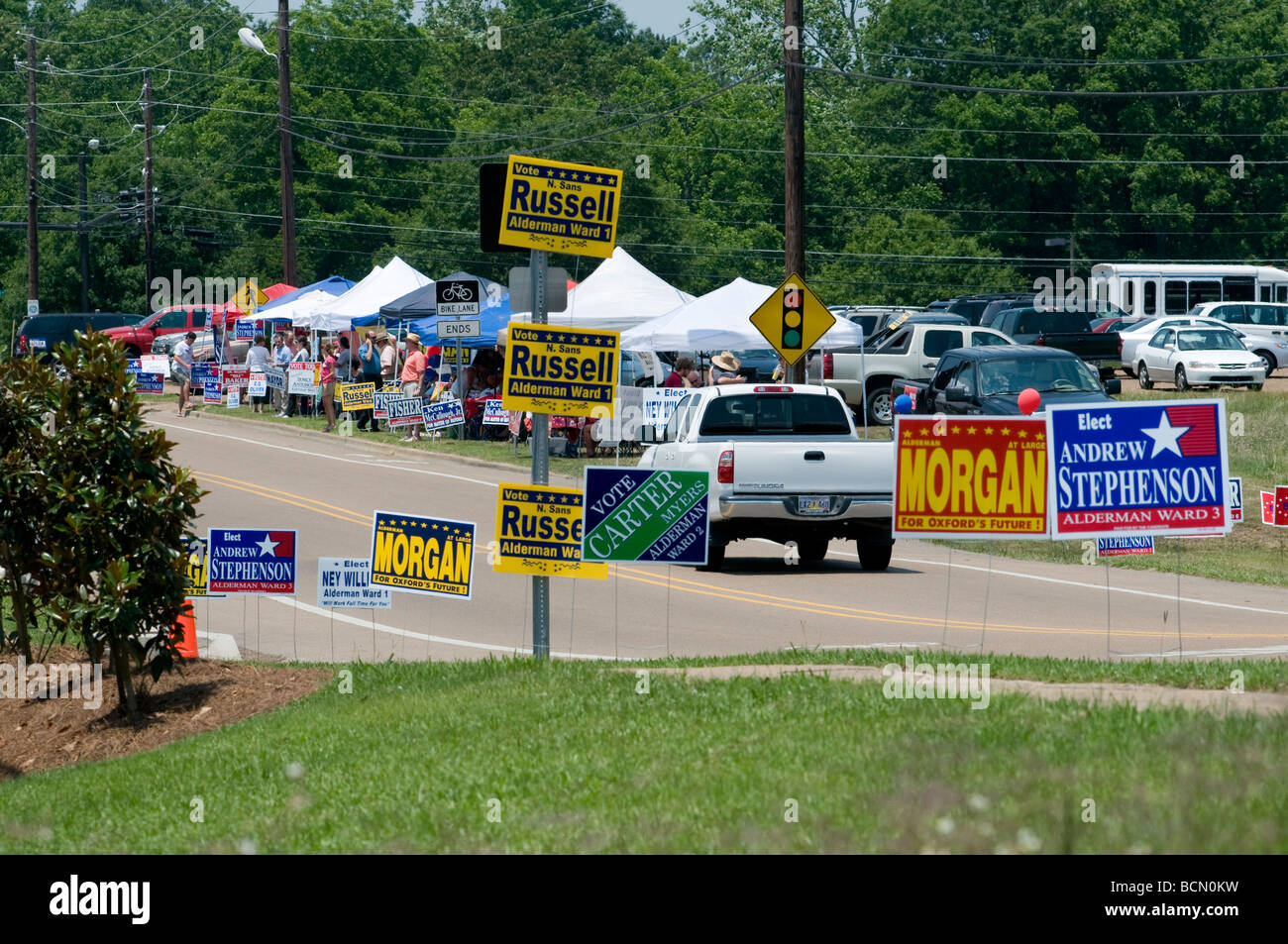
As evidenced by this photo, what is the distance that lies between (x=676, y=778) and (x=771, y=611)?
8.15 m

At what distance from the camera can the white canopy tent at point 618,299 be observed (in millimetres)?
33750

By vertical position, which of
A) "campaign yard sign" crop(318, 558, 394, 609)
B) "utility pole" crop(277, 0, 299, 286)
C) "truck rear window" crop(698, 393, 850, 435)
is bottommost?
"campaign yard sign" crop(318, 558, 394, 609)

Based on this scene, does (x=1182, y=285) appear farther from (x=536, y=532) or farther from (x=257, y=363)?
(x=536, y=532)

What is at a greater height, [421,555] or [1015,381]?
[1015,381]

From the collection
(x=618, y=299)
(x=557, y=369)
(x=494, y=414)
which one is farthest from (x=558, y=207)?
(x=618, y=299)

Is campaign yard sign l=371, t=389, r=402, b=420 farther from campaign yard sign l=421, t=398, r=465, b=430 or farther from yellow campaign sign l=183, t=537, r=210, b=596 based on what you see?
yellow campaign sign l=183, t=537, r=210, b=596

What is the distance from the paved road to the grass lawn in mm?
3347

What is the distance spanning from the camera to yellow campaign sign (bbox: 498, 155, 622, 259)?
1070 cm

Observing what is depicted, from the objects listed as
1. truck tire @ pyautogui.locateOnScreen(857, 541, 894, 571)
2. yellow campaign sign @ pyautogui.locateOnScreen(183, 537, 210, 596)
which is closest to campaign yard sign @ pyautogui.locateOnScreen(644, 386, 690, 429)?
truck tire @ pyautogui.locateOnScreen(857, 541, 894, 571)

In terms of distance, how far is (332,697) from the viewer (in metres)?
11.2

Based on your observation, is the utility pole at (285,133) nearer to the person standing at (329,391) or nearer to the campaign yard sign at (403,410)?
the person standing at (329,391)

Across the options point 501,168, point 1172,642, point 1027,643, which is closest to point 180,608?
point 501,168

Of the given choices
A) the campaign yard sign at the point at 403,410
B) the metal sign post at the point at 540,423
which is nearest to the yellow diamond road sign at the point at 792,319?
the campaign yard sign at the point at 403,410

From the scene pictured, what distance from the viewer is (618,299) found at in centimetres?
3419
